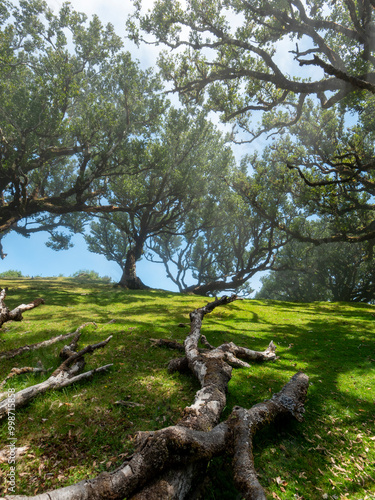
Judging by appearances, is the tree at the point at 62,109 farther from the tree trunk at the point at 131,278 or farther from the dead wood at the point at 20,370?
the dead wood at the point at 20,370

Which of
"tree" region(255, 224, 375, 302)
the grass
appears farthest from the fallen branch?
"tree" region(255, 224, 375, 302)

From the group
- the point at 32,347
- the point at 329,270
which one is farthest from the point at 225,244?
the point at 32,347

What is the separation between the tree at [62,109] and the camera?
17.0 m

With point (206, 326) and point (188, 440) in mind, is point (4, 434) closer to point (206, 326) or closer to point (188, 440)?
point (188, 440)

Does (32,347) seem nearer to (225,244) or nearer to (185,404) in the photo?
(185,404)

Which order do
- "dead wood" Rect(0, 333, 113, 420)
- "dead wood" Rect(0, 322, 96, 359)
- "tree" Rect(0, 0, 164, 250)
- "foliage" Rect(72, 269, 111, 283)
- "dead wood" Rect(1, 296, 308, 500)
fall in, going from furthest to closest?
"foliage" Rect(72, 269, 111, 283), "tree" Rect(0, 0, 164, 250), "dead wood" Rect(0, 322, 96, 359), "dead wood" Rect(0, 333, 113, 420), "dead wood" Rect(1, 296, 308, 500)

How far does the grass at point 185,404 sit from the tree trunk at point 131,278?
636 inches

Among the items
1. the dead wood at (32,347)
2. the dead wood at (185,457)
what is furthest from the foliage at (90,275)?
the dead wood at (185,457)

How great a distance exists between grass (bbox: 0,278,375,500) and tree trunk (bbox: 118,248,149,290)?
16.2 m

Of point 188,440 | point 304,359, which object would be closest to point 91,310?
point 304,359

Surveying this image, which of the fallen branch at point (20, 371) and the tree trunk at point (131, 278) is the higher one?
the tree trunk at point (131, 278)

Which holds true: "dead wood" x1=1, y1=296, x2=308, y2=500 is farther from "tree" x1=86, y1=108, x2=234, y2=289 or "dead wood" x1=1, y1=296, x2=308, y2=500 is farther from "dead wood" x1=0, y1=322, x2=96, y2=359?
"tree" x1=86, y1=108, x2=234, y2=289

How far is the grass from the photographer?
3.54 m

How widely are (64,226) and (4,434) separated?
39792 millimetres
